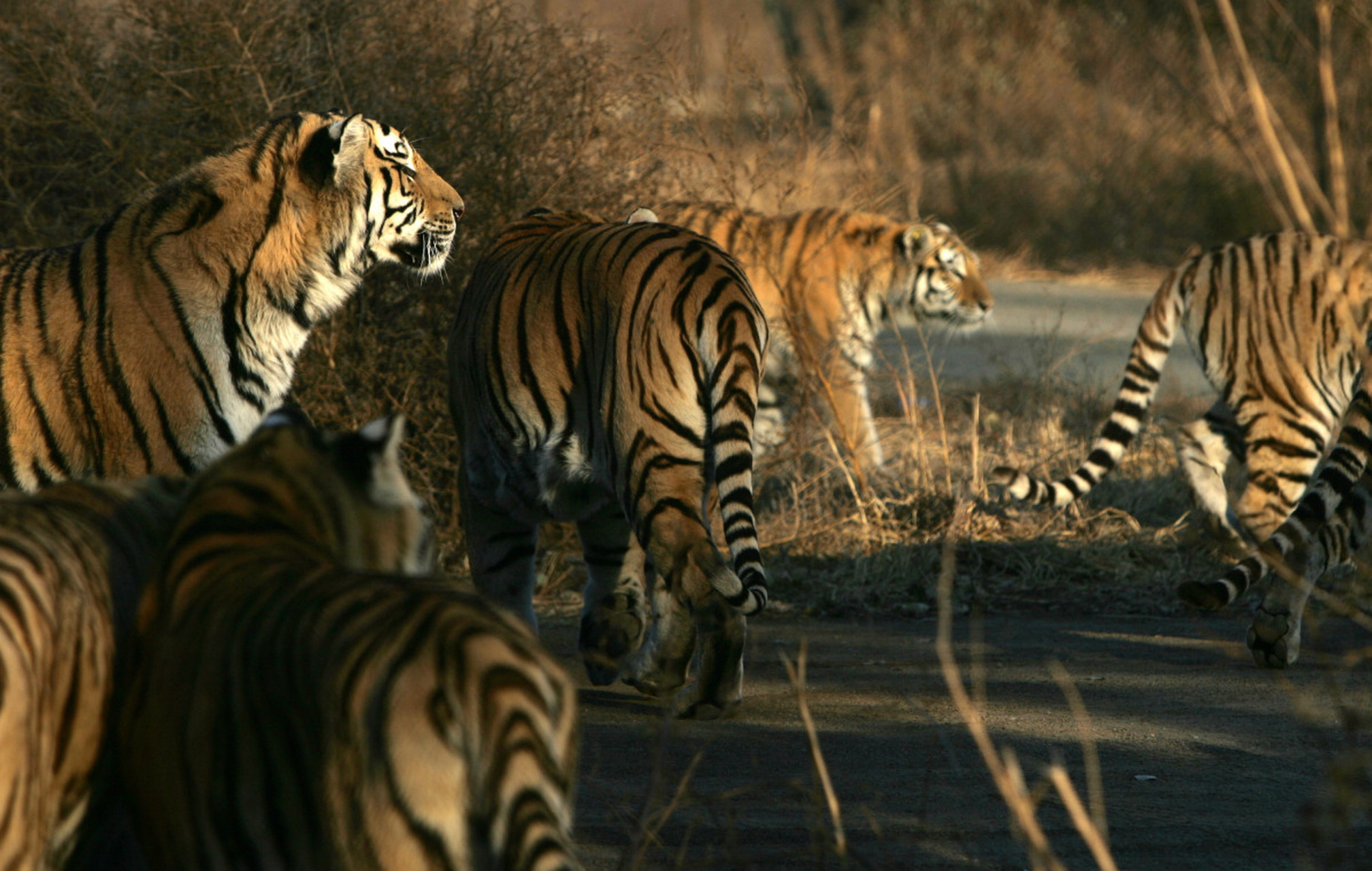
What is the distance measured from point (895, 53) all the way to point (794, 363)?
14.4 metres

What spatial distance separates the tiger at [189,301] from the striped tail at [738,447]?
4.11 feet

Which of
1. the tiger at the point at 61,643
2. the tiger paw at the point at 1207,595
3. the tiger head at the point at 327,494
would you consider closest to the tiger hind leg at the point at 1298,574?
the tiger paw at the point at 1207,595

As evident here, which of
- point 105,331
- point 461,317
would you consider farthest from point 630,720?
point 105,331

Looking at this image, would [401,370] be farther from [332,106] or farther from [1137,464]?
[1137,464]

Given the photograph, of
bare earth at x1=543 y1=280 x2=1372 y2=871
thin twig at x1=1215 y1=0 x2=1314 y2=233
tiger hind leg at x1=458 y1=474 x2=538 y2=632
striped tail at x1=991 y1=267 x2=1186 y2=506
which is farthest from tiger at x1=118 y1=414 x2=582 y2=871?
striped tail at x1=991 y1=267 x2=1186 y2=506

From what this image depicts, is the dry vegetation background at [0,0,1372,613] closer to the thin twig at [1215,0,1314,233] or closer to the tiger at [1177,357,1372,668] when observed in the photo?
the tiger at [1177,357,1372,668]

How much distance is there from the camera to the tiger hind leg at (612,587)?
5137mm

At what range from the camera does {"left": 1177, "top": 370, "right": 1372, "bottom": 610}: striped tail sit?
506cm

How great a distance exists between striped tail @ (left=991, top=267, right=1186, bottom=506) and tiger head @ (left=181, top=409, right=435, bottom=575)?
457 cm

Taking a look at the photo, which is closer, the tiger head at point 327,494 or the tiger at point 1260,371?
the tiger head at point 327,494

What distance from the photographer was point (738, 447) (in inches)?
173

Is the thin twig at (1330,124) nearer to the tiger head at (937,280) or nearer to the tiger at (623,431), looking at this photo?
the tiger at (623,431)

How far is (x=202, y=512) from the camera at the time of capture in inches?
97.2

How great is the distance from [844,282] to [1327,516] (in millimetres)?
4606
